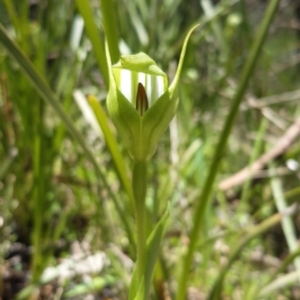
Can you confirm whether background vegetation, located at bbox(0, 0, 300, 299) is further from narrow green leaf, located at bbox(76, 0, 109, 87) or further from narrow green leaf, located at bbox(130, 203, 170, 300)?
narrow green leaf, located at bbox(130, 203, 170, 300)

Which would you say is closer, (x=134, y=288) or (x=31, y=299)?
(x=134, y=288)

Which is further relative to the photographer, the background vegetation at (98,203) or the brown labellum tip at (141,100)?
the background vegetation at (98,203)

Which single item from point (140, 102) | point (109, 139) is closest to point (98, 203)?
point (109, 139)

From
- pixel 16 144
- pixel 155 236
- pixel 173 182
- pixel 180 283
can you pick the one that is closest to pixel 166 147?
pixel 173 182

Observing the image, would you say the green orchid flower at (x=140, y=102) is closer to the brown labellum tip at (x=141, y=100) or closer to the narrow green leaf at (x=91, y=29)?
the brown labellum tip at (x=141, y=100)

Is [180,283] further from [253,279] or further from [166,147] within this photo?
[166,147]

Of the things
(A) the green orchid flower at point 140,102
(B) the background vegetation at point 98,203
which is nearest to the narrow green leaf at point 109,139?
(B) the background vegetation at point 98,203

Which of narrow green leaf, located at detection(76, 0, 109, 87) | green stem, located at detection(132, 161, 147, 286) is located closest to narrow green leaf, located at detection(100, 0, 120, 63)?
narrow green leaf, located at detection(76, 0, 109, 87)

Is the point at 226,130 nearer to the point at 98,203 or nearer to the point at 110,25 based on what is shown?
the point at 110,25
